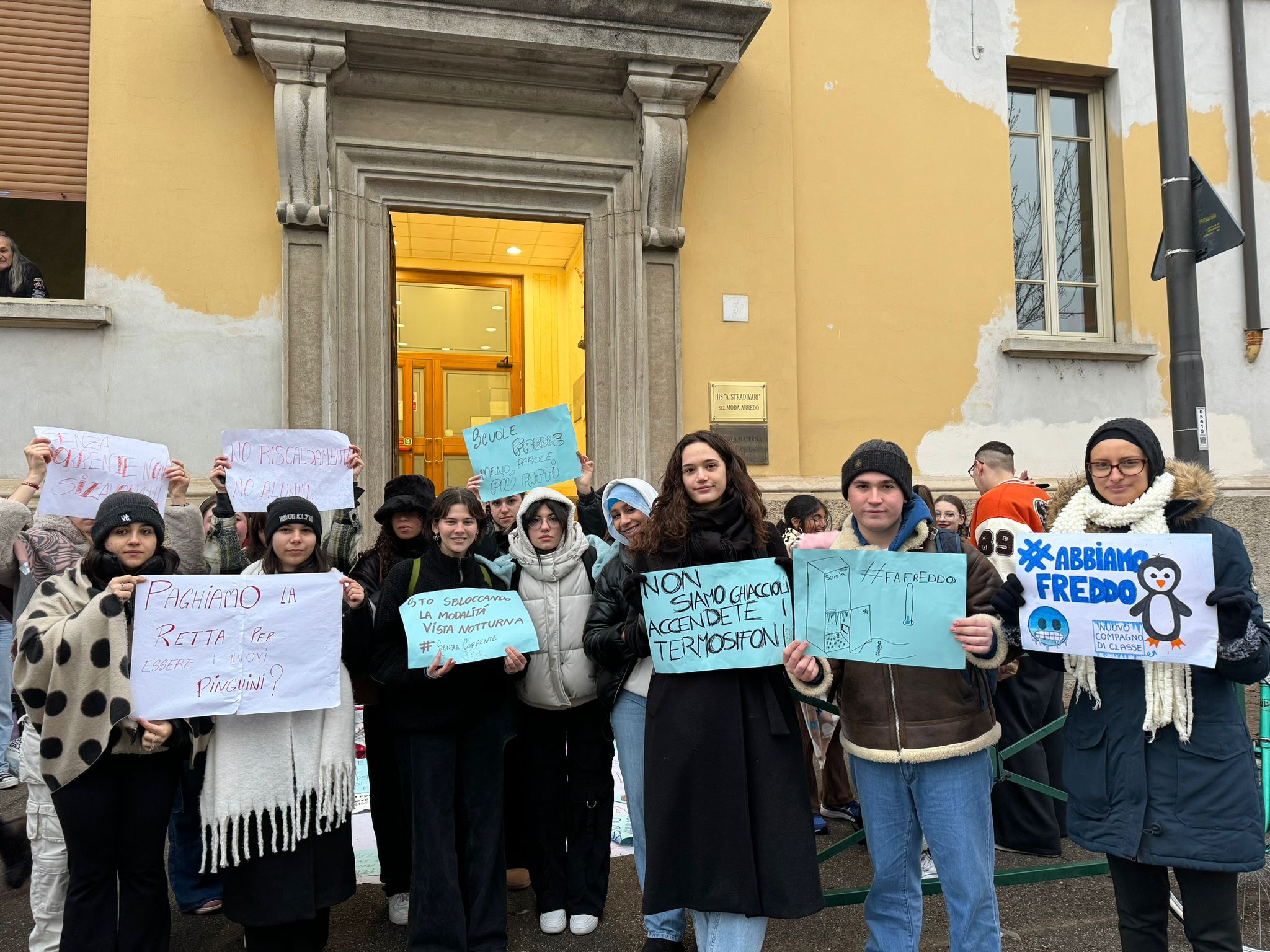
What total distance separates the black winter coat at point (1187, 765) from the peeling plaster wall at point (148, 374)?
228 inches

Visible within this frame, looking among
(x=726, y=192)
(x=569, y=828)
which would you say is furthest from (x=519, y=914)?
(x=726, y=192)

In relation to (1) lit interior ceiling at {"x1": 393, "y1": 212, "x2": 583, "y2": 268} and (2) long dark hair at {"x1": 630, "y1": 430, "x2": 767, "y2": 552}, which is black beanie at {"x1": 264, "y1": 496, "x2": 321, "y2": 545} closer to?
(2) long dark hair at {"x1": 630, "y1": 430, "x2": 767, "y2": 552}

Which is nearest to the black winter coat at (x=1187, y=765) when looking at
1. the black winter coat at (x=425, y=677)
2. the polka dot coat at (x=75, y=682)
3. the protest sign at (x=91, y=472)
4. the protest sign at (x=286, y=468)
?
the black winter coat at (x=425, y=677)

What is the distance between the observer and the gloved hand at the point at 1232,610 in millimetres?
2486

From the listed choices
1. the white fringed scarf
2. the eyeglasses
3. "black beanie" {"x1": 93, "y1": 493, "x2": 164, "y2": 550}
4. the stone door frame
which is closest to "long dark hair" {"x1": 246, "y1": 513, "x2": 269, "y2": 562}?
"black beanie" {"x1": 93, "y1": 493, "x2": 164, "y2": 550}

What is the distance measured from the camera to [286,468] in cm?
448

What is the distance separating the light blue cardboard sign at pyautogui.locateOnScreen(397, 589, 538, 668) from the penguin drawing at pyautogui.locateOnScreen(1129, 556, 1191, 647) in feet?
6.83

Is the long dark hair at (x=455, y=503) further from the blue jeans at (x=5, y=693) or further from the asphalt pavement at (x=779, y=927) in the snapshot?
the blue jeans at (x=5, y=693)

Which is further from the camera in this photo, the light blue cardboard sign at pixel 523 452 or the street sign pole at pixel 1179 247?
the street sign pole at pixel 1179 247

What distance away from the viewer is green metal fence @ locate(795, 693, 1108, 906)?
3.81 m

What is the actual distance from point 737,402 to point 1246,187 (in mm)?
5471

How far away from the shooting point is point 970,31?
8.16 metres

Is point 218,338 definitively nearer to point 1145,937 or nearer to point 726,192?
point 726,192

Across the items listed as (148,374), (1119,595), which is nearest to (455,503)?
(1119,595)
